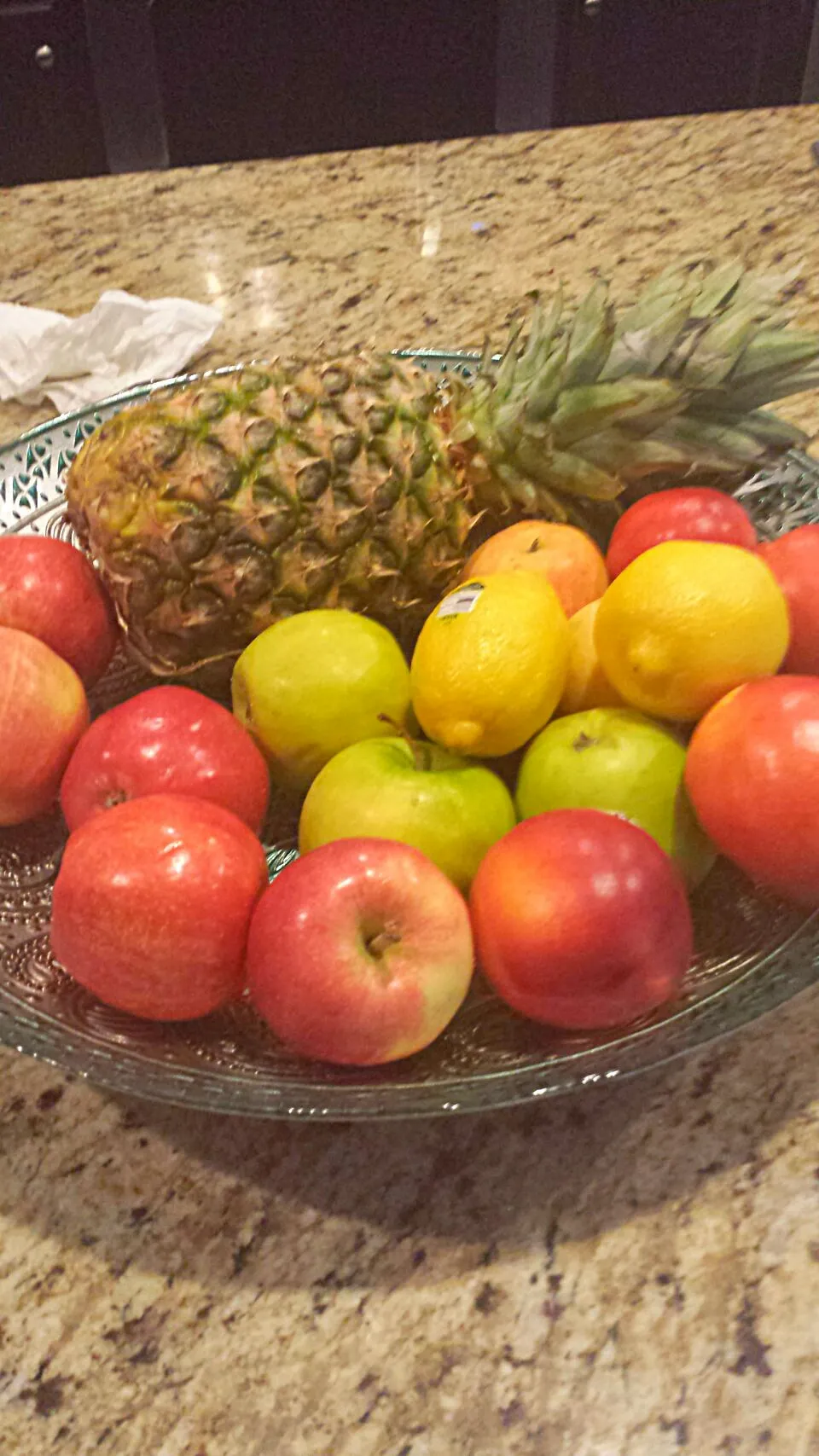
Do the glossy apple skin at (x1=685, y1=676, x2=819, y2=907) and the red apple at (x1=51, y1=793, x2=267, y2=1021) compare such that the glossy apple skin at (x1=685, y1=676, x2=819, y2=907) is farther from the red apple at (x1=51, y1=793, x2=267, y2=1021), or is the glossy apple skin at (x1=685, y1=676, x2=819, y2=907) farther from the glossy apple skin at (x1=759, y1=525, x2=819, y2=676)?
the red apple at (x1=51, y1=793, x2=267, y2=1021)

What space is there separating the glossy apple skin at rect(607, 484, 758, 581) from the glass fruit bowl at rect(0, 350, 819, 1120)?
0.97ft

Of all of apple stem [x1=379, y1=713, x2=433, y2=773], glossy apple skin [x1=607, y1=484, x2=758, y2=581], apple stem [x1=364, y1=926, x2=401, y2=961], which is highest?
glossy apple skin [x1=607, y1=484, x2=758, y2=581]

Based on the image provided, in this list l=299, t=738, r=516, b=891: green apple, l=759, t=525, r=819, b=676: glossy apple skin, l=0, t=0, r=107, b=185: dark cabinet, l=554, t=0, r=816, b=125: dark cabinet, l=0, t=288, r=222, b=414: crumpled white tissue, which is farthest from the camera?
l=554, t=0, r=816, b=125: dark cabinet

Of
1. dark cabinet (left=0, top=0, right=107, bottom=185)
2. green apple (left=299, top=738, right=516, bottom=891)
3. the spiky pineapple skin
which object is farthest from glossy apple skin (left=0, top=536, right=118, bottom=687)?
dark cabinet (left=0, top=0, right=107, bottom=185)

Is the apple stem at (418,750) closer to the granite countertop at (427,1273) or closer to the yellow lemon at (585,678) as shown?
the yellow lemon at (585,678)

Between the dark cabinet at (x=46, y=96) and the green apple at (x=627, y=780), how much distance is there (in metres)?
2.45

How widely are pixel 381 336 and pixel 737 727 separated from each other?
921mm

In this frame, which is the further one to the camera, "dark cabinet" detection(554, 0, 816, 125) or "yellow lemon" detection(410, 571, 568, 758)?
"dark cabinet" detection(554, 0, 816, 125)

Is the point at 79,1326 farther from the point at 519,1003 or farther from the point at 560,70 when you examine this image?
the point at 560,70

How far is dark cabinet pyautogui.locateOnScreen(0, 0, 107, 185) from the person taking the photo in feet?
7.93

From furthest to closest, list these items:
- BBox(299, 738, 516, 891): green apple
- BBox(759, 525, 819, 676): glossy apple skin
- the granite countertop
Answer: BBox(759, 525, 819, 676): glossy apple skin, BBox(299, 738, 516, 891): green apple, the granite countertop

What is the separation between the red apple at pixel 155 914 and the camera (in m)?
0.62

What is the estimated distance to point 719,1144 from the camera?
653 millimetres

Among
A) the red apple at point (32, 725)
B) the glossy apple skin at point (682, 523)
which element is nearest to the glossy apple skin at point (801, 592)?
the glossy apple skin at point (682, 523)
